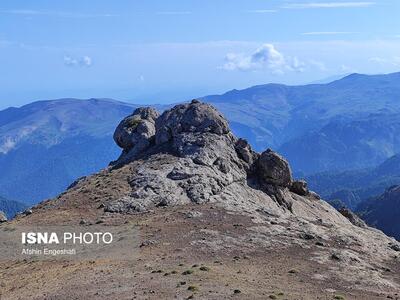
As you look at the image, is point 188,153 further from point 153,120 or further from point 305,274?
point 305,274

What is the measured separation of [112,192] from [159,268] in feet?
75.7

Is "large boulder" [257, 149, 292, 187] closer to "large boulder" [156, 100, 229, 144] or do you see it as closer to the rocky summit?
the rocky summit

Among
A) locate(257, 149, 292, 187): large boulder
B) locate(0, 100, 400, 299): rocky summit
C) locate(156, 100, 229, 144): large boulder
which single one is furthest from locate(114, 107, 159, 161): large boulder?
locate(257, 149, 292, 187): large boulder

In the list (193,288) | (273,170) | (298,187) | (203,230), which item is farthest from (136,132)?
(193,288)

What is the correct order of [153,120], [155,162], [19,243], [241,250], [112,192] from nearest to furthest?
[241,250]
[19,243]
[112,192]
[155,162]
[153,120]

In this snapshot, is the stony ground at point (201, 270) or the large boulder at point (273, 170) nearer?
the stony ground at point (201, 270)

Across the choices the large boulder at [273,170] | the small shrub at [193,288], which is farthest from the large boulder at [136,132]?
the small shrub at [193,288]

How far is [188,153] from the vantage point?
69938 millimetres

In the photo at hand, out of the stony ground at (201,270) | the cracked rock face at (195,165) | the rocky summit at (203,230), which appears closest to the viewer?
the stony ground at (201,270)

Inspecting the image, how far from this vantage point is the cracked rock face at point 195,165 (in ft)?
200

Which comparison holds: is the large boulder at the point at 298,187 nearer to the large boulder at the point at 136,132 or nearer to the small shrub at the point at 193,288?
the large boulder at the point at 136,132

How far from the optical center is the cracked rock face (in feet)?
200

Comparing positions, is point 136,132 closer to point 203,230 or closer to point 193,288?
point 203,230

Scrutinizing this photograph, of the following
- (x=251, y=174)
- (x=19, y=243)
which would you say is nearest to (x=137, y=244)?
(x=19, y=243)
